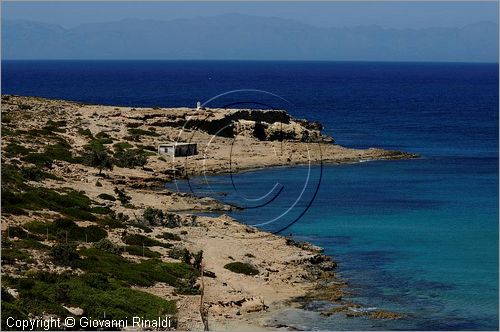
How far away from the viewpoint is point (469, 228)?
49.7 meters

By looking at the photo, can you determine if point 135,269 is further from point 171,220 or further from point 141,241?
point 171,220

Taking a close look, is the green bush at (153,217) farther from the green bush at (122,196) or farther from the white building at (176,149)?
the white building at (176,149)

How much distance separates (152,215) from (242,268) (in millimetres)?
9983

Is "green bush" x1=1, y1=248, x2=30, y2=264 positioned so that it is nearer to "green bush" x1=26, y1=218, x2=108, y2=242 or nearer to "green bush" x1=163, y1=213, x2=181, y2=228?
"green bush" x1=26, y1=218, x2=108, y2=242

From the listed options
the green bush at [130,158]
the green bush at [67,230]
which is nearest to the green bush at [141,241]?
the green bush at [67,230]

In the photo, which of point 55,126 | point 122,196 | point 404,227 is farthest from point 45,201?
point 55,126

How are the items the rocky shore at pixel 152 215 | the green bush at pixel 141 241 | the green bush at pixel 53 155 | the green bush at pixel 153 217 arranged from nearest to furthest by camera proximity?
the rocky shore at pixel 152 215 → the green bush at pixel 141 241 → the green bush at pixel 153 217 → the green bush at pixel 53 155

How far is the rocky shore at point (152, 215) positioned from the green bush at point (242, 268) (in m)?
0.05

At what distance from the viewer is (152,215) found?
4656 centimetres

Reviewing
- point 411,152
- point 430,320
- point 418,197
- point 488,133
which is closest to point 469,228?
point 418,197

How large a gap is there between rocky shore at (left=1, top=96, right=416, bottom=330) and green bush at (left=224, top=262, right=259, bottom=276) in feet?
0.17

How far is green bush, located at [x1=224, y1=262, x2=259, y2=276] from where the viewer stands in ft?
124

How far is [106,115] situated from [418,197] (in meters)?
34.7

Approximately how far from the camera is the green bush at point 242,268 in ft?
124
